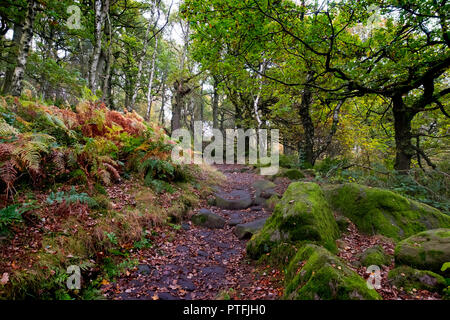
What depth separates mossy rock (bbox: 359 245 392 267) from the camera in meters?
3.15

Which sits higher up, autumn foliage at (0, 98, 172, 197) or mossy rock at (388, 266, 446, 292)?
autumn foliage at (0, 98, 172, 197)

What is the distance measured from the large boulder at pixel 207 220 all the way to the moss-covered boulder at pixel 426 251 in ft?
12.4

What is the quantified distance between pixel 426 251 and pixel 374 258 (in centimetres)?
62

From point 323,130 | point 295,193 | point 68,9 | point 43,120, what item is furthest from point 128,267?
point 323,130

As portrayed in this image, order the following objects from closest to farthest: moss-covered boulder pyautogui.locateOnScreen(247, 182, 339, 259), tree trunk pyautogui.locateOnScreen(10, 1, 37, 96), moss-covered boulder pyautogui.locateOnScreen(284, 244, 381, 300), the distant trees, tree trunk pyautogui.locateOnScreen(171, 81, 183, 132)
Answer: moss-covered boulder pyautogui.locateOnScreen(284, 244, 381, 300) → moss-covered boulder pyautogui.locateOnScreen(247, 182, 339, 259) → the distant trees → tree trunk pyautogui.locateOnScreen(10, 1, 37, 96) → tree trunk pyautogui.locateOnScreen(171, 81, 183, 132)

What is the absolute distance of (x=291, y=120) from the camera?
53.8 feet

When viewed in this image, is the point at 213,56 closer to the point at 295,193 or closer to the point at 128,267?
the point at 295,193

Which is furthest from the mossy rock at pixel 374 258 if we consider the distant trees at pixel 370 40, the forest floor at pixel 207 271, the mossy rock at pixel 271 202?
the distant trees at pixel 370 40

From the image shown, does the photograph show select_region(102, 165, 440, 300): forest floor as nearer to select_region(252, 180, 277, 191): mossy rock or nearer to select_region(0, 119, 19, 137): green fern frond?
select_region(0, 119, 19, 137): green fern frond

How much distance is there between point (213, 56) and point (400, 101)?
22.5ft

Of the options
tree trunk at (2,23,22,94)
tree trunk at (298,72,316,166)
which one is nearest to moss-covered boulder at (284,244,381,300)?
tree trunk at (298,72,316,166)

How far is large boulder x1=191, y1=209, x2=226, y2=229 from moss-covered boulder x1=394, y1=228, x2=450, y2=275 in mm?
3790

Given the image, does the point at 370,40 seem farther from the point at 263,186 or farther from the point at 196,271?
the point at 196,271

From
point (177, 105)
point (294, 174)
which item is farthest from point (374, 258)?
point (177, 105)
